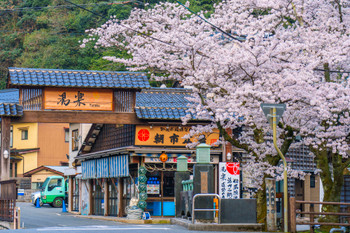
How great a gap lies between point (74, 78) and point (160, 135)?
5.31 m

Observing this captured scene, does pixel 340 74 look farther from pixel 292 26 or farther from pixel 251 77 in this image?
pixel 251 77

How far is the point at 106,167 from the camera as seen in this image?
31.9 m

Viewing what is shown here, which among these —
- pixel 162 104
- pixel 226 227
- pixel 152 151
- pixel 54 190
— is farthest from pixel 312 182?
pixel 54 190

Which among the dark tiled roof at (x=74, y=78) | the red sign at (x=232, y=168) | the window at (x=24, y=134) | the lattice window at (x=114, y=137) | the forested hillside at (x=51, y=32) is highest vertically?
the forested hillside at (x=51, y=32)

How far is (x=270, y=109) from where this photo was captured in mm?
15383

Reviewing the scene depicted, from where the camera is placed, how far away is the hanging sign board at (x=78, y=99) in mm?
26344

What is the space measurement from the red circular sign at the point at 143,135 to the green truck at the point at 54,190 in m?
18.6

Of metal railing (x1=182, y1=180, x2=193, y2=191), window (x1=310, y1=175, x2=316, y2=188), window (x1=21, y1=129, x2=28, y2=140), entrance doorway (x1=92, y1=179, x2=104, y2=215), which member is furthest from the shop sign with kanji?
window (x1=21, y1=129, x2=28, y2=140)

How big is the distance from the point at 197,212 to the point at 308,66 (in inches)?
223

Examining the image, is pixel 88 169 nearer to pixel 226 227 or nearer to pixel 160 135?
pixel 160 135

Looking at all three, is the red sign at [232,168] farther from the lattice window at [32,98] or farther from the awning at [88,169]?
the awning at [88,169]

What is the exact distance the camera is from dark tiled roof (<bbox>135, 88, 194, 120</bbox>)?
28350 millimetres

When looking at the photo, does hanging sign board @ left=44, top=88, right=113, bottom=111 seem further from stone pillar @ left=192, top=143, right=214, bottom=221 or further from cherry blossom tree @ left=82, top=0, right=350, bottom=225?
stone pillar @ left=192, top=143, right=214, bottom=221

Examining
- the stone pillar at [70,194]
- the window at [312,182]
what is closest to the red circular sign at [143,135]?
the window at [312,182]
